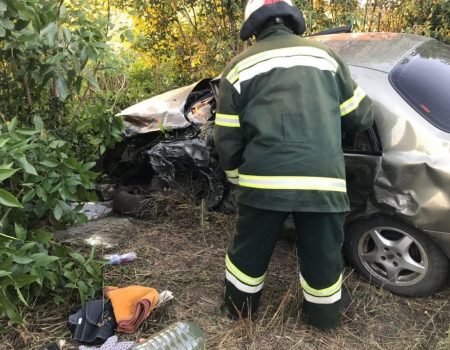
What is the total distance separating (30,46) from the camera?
2566 mm

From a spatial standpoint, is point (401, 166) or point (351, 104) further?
point (401, 166)

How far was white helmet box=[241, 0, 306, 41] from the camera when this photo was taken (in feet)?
7.29

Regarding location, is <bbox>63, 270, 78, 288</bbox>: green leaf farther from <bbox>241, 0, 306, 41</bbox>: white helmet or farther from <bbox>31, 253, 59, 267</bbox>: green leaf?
<bbox>241, 0, 306, 41</bbox>: white helmet

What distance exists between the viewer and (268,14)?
7.30ft

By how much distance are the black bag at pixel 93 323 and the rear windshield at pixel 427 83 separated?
218 centimetres

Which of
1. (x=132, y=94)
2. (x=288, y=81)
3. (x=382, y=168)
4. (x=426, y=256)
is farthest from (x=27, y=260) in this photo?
(x=132, y=94)

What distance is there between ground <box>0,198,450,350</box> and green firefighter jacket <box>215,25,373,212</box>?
81cm

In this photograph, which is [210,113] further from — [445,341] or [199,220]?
[445,341]

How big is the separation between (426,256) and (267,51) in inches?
59.6

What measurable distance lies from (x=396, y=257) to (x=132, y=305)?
5.28 feet

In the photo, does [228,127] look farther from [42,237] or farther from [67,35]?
[42,237]

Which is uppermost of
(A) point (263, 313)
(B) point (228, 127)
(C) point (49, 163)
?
(B) point (228, 127)

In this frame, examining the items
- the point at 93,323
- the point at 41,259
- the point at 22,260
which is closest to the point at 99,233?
the point at 93,323

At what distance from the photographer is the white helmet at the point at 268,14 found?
222cm
